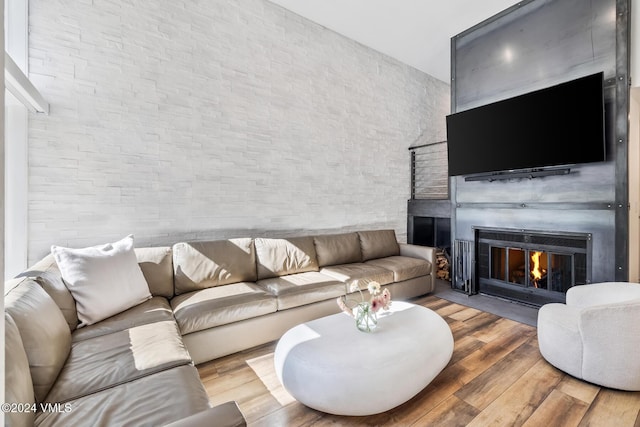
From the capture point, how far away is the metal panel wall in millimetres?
2525

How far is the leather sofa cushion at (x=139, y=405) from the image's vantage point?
100 cm

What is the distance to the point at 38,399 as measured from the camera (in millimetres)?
1126

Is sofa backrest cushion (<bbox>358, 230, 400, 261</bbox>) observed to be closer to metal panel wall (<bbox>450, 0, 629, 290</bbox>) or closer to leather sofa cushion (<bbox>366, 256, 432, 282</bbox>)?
leather sofa cushion (<bbox>366, 256, 432, 282</bbox>)

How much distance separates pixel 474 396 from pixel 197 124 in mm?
3199

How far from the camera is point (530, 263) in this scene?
319 centimetres

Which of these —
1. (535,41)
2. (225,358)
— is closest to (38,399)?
(225,358)

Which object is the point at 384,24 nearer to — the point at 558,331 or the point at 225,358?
the point at 558,331

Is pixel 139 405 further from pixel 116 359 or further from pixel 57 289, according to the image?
pixel 57 289

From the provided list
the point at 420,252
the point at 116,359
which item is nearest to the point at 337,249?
the point at 420,252

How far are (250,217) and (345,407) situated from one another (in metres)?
2.20

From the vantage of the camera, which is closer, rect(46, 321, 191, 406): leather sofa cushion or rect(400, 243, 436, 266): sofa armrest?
rect(46, 321, 191, 406): leather sofa cushion

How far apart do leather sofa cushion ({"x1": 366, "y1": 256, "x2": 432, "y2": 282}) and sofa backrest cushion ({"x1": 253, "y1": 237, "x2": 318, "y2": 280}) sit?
33.1 inches

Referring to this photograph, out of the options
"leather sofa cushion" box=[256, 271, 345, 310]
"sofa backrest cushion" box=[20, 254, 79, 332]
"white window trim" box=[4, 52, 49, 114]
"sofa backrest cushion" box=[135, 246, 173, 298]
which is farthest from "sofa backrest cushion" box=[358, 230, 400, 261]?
"white window trim" box=[4, 52, 49, 114]

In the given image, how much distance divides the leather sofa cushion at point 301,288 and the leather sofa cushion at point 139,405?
1212 millimetres
